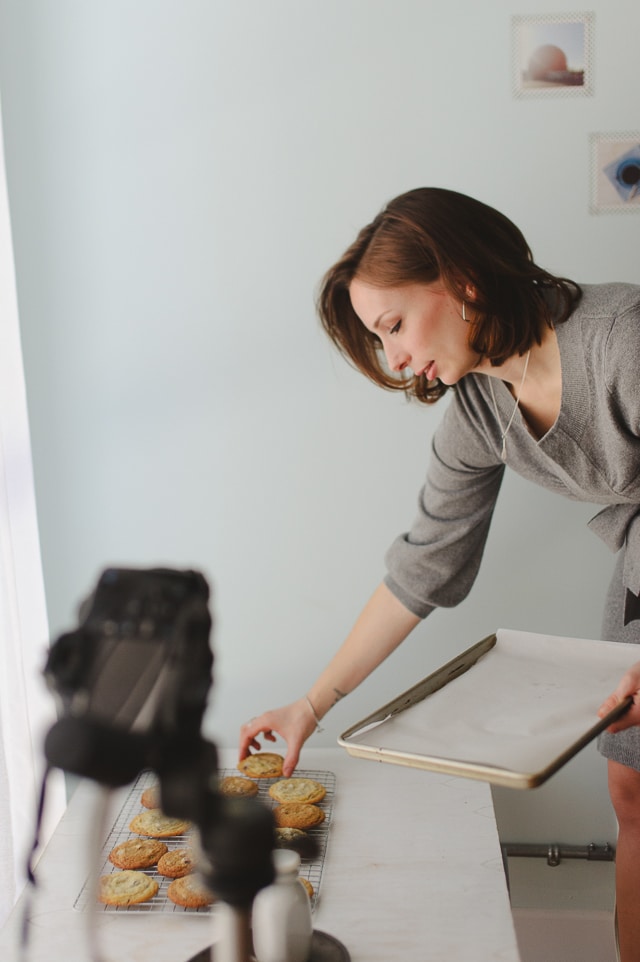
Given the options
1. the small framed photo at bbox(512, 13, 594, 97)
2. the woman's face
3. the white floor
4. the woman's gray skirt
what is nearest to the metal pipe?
the white floor

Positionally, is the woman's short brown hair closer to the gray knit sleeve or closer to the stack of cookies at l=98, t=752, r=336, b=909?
the gray knit sleeve

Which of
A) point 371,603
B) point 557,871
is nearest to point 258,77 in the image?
point 371,603

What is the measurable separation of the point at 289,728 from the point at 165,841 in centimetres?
26

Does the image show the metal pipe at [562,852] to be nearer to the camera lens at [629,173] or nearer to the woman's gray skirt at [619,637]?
the woman's gray skirt at [619,637]

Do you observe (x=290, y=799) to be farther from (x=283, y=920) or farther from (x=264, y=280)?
(x=264, y=280)

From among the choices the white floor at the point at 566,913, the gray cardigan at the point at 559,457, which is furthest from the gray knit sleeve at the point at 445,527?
the white floor at the point at 566,913

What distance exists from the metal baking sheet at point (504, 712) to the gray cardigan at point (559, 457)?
0.57 feet

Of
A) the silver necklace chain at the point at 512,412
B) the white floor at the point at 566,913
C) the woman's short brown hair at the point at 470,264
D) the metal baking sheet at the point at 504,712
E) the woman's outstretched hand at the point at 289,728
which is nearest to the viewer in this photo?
the metal baking sheet at the point at 504,712

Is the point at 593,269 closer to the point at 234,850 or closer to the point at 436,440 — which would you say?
the point at 436,440

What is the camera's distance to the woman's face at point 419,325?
126 cm

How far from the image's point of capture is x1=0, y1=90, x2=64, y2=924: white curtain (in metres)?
1.53

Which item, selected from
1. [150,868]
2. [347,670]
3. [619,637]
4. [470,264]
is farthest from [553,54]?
[150,868]

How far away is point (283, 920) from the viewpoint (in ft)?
3.32

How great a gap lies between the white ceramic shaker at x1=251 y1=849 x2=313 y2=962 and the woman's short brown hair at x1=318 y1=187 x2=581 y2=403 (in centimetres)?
74
